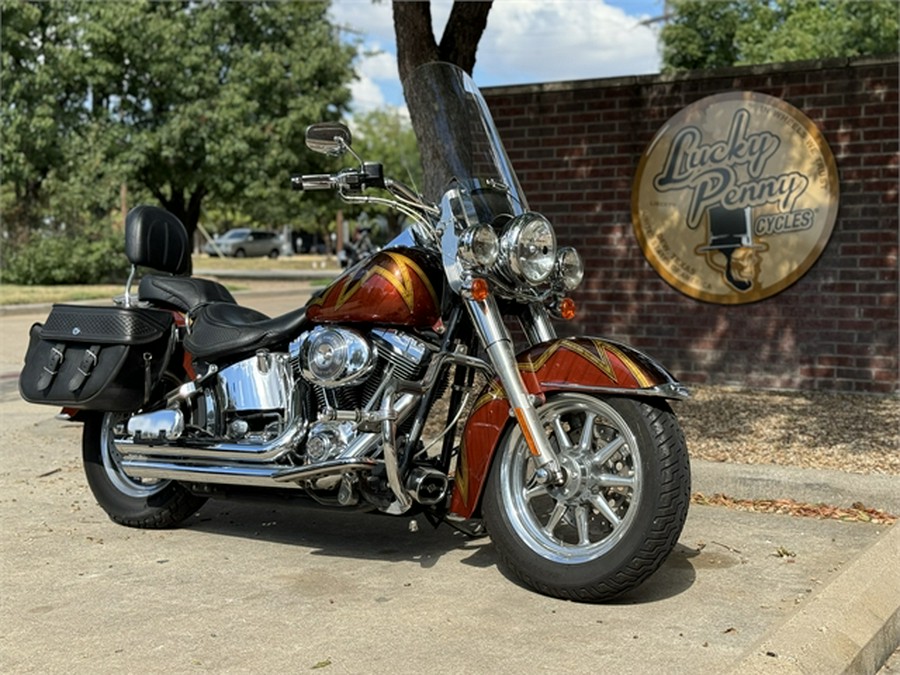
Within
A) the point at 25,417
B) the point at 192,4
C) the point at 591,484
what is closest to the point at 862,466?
the point at 591,484

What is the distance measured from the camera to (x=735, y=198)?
9.24 meters

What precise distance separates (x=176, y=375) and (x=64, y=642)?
1.84 m

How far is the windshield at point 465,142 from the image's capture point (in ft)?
15.8

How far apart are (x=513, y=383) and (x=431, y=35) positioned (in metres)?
4.12

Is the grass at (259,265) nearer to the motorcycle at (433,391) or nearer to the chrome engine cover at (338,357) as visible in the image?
the motorcycle at (433,391)

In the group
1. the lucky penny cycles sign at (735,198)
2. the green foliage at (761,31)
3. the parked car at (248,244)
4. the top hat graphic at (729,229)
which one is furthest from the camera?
the parked car at (248,244)

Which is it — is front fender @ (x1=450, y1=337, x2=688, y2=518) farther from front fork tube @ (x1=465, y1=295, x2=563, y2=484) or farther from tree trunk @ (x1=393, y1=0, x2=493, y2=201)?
tree trunk @ (x1=393, y1=0, x2=493, y2=201)

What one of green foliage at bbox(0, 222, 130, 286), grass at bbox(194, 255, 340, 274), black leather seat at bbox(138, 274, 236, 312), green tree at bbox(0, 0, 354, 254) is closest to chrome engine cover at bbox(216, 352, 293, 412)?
black leather seat at bbox(138, 274, 236, 312)

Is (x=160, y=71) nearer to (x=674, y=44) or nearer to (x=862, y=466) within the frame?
(x=674, y=44)

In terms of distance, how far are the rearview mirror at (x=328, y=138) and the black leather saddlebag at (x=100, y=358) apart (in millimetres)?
1430

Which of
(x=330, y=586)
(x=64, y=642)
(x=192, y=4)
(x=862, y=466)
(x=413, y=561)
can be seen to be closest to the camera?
(x=64, y=642)

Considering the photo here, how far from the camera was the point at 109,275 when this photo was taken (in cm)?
2794

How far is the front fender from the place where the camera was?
423cm

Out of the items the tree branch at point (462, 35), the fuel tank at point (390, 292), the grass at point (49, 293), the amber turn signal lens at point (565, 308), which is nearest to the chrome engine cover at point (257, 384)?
the fuel tank at point (390, 292)
